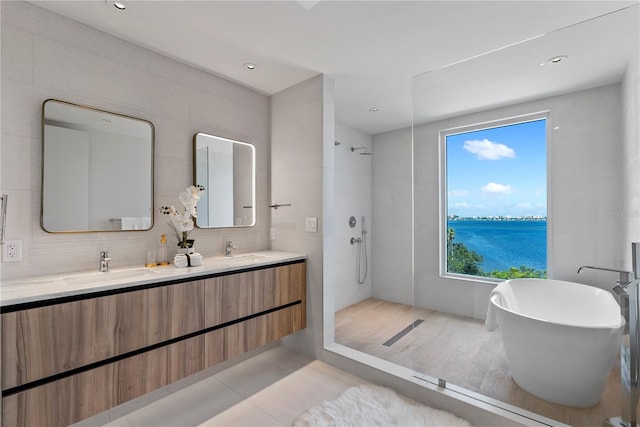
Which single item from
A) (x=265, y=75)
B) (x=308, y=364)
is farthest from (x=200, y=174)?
(x=308, y=364)

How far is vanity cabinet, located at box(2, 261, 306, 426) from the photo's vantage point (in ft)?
4.31

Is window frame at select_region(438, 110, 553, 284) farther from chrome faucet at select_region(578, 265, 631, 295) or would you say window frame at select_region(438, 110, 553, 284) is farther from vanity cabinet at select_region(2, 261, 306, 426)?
vanity cabinet at select_region(2, 261, 306, 426)

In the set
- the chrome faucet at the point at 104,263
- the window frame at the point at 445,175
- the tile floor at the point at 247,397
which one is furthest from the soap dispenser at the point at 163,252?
the window frame at the point at 445,175

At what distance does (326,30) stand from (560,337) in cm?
238

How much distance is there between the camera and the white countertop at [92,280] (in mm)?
1350

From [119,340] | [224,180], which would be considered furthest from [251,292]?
[224,180]

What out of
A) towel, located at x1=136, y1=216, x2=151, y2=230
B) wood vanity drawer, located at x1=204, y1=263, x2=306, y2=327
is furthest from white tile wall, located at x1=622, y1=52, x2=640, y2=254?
towel, located at x1=136, y1=216, x2=151, y2=230

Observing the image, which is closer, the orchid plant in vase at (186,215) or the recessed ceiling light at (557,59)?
the recessed ceiling light at (557,59)

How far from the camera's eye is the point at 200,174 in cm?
253

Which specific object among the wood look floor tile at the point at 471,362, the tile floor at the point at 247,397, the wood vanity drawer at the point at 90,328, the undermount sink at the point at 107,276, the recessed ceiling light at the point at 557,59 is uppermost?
the recessed ceiling light at the point at 557,59

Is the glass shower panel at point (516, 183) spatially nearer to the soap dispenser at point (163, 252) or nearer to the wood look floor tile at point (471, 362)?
the wood look floor tile at point (471, 362)

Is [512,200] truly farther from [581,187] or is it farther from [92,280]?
[92,280]

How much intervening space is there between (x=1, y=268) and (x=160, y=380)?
1096 millimetres

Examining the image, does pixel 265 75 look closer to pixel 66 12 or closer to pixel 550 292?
pixel 66 12
